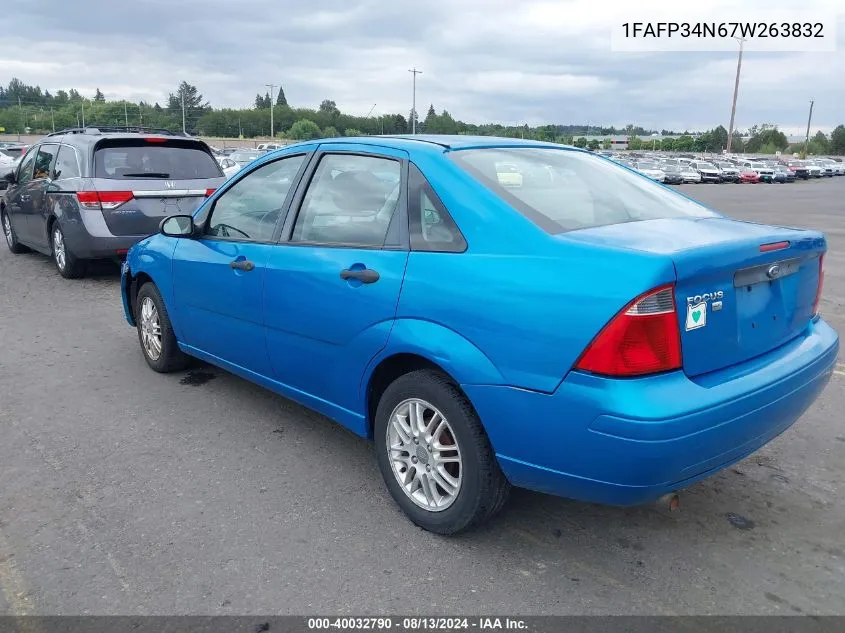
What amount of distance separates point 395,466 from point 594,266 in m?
1.35

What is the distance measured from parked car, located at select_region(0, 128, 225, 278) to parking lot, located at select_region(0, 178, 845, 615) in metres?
4.13

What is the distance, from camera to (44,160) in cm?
950

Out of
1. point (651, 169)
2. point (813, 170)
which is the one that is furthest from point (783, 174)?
point (651, 169)

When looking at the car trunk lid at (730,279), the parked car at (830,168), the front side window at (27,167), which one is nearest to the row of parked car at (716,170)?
the parked car at (830,168)

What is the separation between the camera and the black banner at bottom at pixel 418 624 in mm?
2529

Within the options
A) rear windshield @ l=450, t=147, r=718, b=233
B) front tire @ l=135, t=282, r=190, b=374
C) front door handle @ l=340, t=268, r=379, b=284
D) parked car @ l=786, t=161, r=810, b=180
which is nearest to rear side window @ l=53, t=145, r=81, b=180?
front tire @ l=135, t=282, r=190, b=374

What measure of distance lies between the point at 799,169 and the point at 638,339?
221ft

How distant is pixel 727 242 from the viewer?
8.91 ft

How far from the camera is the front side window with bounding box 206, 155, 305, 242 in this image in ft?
13.1

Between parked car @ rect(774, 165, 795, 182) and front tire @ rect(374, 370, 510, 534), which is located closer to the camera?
front tire @ rect(374, 370, 510, 534)

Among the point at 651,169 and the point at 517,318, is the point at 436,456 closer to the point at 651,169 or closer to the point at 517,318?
the point at 517,318

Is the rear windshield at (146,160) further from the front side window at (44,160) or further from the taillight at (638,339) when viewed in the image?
the taillight at (638,339)

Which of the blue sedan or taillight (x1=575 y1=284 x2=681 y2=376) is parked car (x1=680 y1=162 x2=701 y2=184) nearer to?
the blue sedan

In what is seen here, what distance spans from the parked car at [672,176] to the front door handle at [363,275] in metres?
46.6
